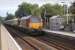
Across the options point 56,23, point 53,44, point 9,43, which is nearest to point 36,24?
point 56,23

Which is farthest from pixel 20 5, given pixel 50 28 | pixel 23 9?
pixel 50 28

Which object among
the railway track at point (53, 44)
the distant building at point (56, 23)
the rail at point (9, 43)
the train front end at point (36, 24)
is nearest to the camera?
the rail at point (9, 43)

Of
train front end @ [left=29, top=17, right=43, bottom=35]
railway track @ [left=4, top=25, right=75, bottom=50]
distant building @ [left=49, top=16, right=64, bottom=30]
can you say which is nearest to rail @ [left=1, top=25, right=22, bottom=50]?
railway track @ [left=4, top=25, right=75, bottom=50]

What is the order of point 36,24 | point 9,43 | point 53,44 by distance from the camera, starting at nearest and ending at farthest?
point 9,43, point 53,44, point 36,24

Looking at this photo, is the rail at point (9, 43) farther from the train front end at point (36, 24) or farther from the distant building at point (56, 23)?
the distant building at point (56, 23)

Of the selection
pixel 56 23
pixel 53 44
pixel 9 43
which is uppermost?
pixel 9 43

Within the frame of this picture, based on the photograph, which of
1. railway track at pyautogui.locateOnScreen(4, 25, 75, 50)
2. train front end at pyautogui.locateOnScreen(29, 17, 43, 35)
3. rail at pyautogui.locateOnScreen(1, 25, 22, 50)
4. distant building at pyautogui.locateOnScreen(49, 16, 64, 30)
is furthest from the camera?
distant building at pyautogui.locateOnScreen(49, 16, 64, 30)

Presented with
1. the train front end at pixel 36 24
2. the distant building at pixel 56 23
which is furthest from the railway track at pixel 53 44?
the distant building at pixel 56 23

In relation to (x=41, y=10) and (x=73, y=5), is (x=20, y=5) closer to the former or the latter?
(x=41, y=10)

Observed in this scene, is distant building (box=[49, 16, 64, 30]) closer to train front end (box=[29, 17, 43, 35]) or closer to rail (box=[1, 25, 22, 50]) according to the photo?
train front end (box=[29, 17, 43, 35])

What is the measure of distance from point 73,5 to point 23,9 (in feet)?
14.9

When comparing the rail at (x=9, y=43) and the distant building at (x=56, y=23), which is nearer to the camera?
the rail at (x=9, y=43)

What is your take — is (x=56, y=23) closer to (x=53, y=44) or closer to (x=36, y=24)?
(x=36, y=24)

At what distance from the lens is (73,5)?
18406mm
